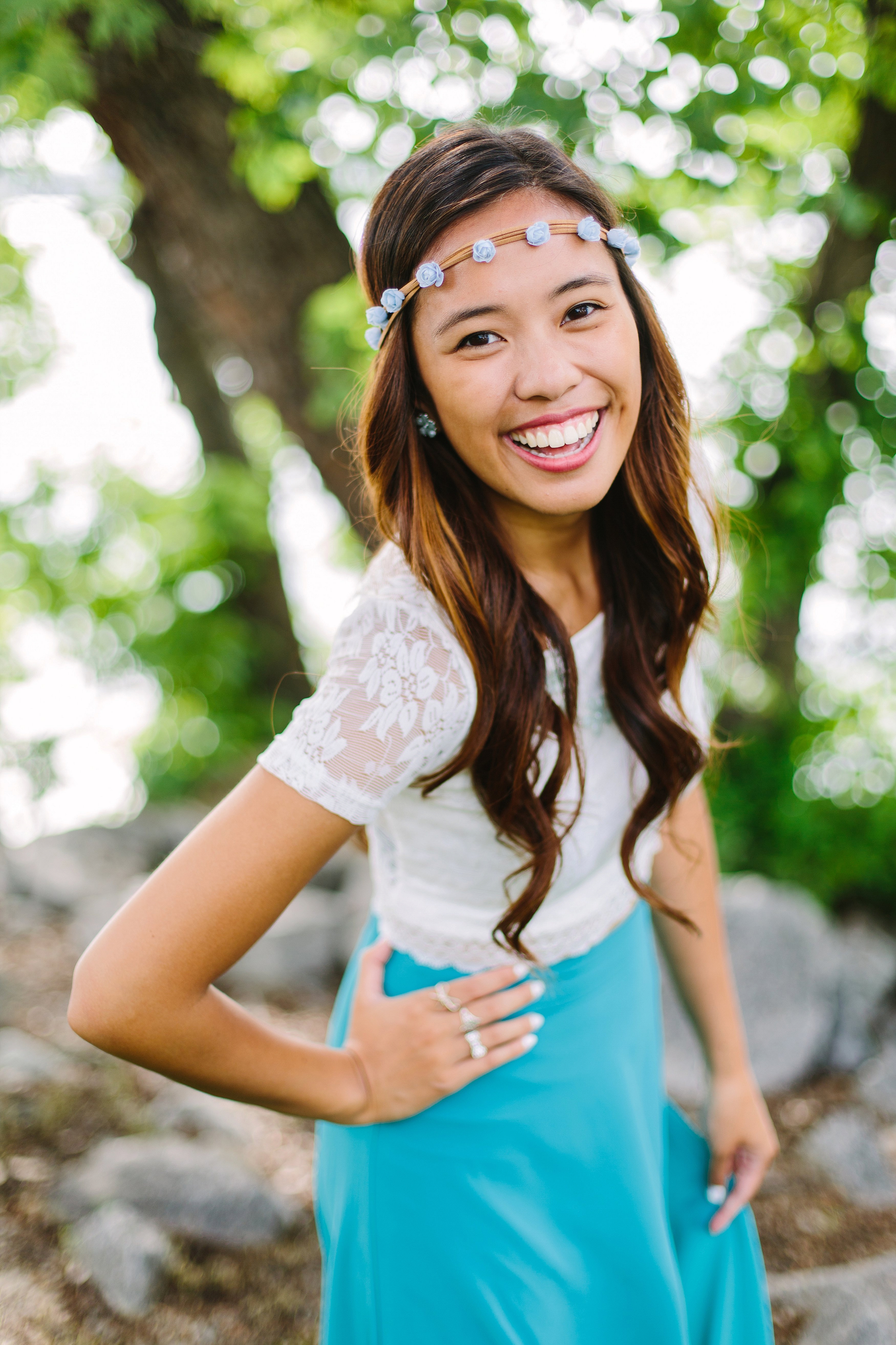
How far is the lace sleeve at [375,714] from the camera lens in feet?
3.76

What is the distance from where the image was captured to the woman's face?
1.26 metres

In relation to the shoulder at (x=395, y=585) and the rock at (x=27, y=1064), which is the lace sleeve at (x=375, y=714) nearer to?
the shoulder at (x=395, y=585)

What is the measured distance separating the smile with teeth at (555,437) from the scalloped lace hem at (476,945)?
0.77 meters

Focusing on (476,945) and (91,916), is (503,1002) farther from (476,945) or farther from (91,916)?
(91,916)

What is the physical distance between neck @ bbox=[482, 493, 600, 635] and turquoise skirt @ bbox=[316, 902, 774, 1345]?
0.60 meters

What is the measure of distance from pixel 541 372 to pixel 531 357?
3 cm

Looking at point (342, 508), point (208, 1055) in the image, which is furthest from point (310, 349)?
point (208, 1055)

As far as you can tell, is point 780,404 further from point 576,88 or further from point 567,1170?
point 567,1170

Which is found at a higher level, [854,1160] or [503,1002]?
[503,1002]

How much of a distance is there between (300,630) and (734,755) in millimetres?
3029

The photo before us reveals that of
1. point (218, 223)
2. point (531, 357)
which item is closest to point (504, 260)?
point (531, 357)

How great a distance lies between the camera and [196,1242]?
221 cm

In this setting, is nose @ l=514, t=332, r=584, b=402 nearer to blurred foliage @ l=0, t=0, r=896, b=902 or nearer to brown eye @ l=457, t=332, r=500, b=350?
brown eye @ l=457, t=332, r=500, b=350

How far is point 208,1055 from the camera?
48.2 inches
